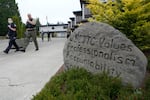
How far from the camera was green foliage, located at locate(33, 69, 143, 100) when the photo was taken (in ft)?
14.4

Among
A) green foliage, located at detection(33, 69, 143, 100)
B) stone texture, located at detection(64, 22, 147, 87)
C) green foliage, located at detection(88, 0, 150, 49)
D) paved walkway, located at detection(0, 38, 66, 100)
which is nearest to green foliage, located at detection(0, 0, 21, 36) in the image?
paved walkway, located at detection(0, 38, 66, 100)

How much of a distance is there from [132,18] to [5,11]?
4811 centimetres

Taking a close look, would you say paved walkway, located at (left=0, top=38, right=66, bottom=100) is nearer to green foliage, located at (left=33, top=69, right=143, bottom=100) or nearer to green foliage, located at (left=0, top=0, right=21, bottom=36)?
green foliage, located at (left=33, top=69, right=143, bottom=100)

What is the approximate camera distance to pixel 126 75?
4914 mm

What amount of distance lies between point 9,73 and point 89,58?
2.79 meters

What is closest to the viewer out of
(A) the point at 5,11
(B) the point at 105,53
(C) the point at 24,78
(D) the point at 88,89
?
(D) the point at 88,89

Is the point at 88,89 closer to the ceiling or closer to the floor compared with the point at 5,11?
closer to the ceiling

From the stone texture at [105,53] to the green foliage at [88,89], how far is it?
0.69ft

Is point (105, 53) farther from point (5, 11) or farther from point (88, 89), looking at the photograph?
point (5, 11)

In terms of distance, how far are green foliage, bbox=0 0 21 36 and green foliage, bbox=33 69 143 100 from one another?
1783 inches

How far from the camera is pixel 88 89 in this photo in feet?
15.1

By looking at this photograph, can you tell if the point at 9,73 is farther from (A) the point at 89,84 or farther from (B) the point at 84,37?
(A) the point at 89,84

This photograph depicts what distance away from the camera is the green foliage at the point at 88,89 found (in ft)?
14.4

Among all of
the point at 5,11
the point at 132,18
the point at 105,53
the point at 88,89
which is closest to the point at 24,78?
the point at 105,53
